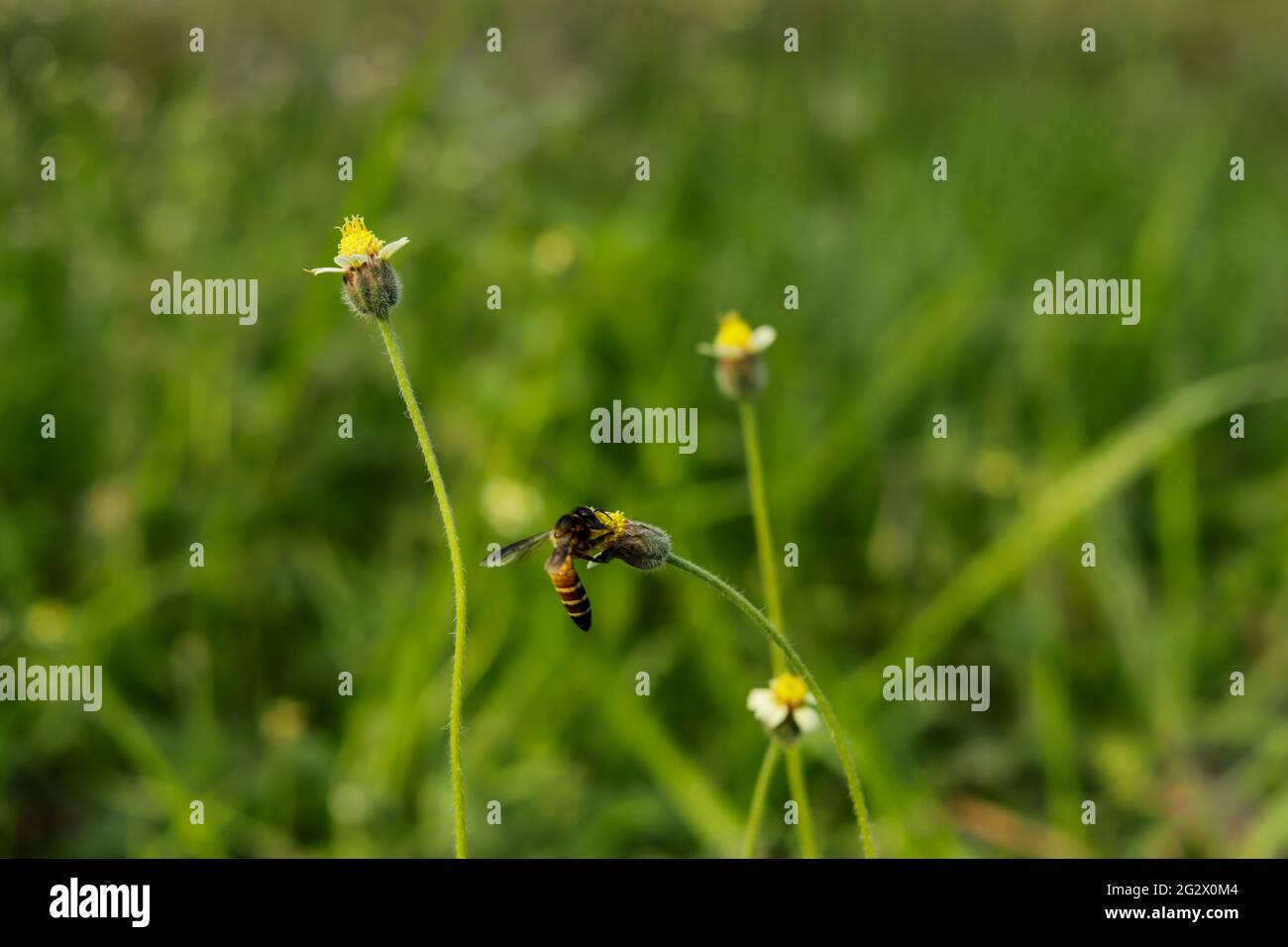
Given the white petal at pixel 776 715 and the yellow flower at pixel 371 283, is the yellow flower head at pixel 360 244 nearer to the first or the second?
the yellow flower at pixel 371 283

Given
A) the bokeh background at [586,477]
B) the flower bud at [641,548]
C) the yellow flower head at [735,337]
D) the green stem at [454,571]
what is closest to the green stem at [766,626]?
the flower bud at [641,548]

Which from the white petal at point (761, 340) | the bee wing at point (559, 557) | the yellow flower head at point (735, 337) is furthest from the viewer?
the yellow flower head at point (735, 337)

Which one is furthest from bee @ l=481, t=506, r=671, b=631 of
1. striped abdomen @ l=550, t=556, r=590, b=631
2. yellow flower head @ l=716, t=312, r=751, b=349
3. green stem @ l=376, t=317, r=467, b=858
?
yellow flower head @ l=716, t=312, r=751, b=349

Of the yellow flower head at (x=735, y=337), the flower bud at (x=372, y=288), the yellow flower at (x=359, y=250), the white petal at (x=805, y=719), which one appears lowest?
the white petal at (x=805, y=719)

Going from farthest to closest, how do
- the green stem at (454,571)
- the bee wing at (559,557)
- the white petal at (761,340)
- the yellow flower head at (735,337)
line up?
1. the yellow flower head at (735,337)
2. the white petal at (761,340)
3. the bee wing at (559,557)
4. the green stem at (454,571)

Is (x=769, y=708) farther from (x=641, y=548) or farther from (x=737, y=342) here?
(x=737, y=342)
